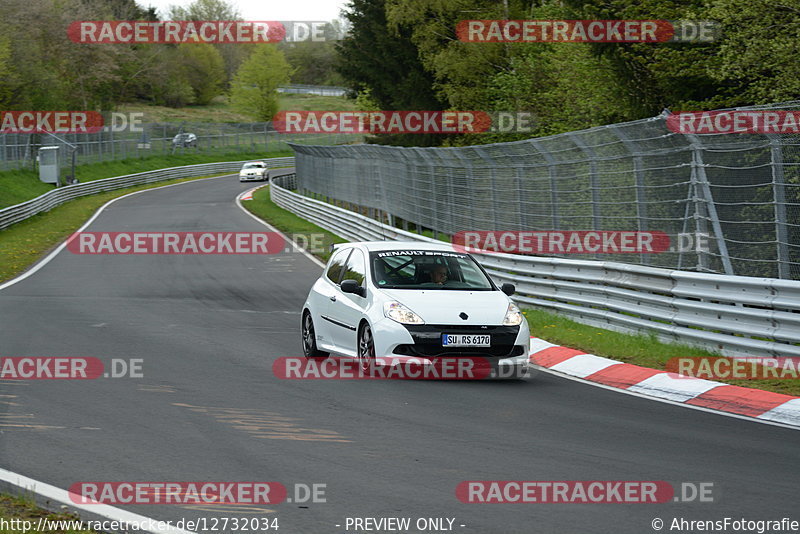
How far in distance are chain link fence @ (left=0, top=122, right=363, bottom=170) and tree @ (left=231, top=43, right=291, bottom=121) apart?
5360 millimetres

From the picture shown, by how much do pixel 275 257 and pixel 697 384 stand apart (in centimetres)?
1930

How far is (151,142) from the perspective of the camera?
3044 inches

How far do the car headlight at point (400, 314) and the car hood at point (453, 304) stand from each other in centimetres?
5

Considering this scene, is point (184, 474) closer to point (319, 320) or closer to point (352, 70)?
point (319, 320)

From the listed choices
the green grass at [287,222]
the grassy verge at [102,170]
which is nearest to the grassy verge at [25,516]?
the green grass at [287,222]

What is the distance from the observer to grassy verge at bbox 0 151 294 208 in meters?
47.1

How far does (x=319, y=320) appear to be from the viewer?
12.6 m

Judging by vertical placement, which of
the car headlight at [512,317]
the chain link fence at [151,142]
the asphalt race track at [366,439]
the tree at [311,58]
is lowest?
the asphalt race track at [366,439]

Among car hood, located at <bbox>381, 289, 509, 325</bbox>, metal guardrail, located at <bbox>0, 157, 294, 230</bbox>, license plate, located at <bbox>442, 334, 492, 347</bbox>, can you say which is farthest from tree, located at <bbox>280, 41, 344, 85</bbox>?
license plate, located at <bbox>442, 334, 492, 347</bbox>

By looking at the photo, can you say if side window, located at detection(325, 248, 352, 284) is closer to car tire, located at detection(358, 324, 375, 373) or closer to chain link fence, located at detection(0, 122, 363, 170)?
car tire, located at detection(358, 324, 375, 373)

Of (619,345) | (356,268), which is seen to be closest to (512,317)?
(356,268)

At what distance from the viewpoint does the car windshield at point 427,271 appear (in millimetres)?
11922

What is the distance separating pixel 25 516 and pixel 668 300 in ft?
28.6

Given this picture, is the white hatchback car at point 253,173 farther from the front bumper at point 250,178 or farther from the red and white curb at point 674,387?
the red and white curb at point 674,387
